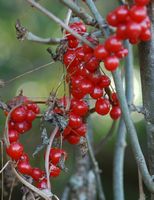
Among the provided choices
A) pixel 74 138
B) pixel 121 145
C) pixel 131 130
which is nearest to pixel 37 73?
pixel 121 145

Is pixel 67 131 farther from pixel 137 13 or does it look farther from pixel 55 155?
pixel 137 13

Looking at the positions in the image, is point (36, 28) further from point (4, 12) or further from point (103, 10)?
point (103, 10)

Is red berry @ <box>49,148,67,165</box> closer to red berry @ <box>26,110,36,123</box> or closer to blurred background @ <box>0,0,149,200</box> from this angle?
red berry @ <box>26,110,36,123</box>

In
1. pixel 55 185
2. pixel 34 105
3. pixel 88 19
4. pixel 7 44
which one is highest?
pixel 7 44

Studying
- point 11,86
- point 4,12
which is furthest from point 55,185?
point 4,12

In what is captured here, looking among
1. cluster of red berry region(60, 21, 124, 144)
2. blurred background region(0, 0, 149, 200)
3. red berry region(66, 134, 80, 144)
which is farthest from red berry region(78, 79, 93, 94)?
blurred background region(0, 0, 149, 200)

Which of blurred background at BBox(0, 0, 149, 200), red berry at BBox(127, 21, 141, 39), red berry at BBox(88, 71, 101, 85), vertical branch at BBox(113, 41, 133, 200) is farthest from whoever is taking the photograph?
blurred background at BBox(0, 0, 149, 200)

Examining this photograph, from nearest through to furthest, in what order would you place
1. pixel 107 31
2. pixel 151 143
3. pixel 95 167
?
pixel 107 31, pixel 151 143, pixel 95 167
